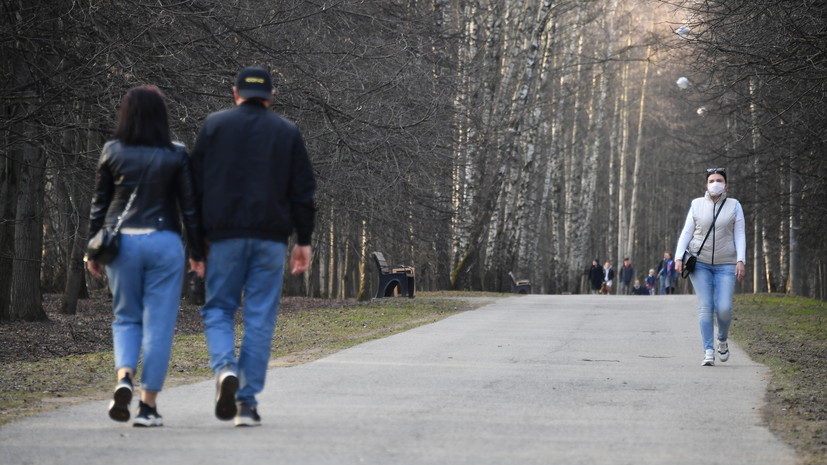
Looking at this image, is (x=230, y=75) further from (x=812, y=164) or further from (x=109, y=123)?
(x=812, y=164)

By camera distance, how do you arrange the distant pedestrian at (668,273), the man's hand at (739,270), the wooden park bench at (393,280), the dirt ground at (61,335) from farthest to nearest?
the distant pedestrian at (668,273), the wooden park bench at (393,280), the dirt ground at (61,335), the man's hand at (739,270)

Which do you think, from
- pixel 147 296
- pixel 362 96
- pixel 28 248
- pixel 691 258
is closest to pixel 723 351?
pixel 691 258

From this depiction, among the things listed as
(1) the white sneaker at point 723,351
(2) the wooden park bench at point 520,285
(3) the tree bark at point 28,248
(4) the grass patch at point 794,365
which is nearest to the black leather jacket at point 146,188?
(4) the grass patch at point 794,365

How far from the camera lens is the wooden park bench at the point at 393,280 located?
2608 centimetres

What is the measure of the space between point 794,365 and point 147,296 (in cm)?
711

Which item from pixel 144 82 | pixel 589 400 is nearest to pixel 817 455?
pixel 589 400

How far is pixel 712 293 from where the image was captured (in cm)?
1143

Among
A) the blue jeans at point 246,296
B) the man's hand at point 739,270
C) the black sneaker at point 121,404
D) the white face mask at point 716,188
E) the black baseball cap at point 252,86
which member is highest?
the black baseball cap at point 252,86

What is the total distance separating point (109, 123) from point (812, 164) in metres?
15.6

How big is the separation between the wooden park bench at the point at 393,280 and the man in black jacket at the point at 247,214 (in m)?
19.1

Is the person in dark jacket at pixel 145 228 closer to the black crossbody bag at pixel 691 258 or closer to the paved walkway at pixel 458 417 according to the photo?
the paved walkway at pixel 458 417

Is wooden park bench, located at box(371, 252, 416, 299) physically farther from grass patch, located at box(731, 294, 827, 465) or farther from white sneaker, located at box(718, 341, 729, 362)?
white sneaker, located at box(718, 341, 729, 362)

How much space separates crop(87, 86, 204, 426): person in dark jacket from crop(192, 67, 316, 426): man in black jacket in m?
0.16

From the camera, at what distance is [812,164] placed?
24.5 meters
